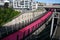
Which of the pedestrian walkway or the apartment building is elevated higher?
the pedestrian walkway

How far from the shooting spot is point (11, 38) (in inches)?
571

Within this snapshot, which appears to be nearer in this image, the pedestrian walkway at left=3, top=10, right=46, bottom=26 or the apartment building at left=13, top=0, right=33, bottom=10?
the pedestrian walkway at left=3, top=10, right=46, bottom=26

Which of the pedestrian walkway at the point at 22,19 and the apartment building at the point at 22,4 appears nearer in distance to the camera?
the pedestrian walkway at the point at 22,19

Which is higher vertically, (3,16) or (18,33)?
(18,33)

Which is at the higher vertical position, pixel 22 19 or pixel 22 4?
pixel 22 19

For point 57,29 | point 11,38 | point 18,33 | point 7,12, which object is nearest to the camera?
point 11,38

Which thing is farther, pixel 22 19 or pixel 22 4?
pixel 22 4

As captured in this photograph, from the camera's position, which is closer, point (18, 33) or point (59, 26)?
point (18, 33)

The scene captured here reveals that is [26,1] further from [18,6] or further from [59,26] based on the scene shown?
[59,26]

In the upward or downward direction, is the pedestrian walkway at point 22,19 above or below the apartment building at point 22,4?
above

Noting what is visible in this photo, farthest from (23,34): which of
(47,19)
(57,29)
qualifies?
(47,19)

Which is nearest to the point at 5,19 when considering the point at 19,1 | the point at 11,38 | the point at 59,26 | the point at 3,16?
the point at 3,16

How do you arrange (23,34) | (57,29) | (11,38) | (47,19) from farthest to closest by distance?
(47,19)
(57,29)
(23,34)
(11,38)

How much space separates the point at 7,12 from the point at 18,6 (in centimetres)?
2217
